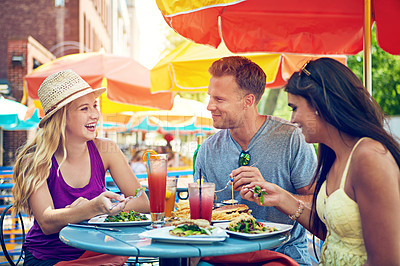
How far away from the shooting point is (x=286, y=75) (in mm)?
5348

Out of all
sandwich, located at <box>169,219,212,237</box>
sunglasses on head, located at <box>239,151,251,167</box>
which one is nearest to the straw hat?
sunglasses on head, located at <box>239,151,251,167</box>

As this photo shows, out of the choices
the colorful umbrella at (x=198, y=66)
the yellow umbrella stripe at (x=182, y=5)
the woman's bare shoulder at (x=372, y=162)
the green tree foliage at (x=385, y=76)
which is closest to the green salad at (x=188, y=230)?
the woman's bare shoulder at (x=372, y=162)

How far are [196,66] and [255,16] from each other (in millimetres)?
1515

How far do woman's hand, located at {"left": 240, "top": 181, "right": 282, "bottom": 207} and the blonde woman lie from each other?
690mm

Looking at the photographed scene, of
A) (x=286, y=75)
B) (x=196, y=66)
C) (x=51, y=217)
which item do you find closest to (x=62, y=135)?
(x=51, y=217)

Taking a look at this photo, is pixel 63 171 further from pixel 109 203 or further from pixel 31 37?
pixel 31 37

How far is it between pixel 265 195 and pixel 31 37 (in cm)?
1737

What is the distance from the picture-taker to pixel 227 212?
7.65ft

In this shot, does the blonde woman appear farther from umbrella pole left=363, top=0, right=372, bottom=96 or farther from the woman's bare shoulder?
umbrella pole left=363, top=0, right=372, bottom=96

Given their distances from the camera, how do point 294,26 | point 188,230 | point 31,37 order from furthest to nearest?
point 31,37, point 294,26, point 188,230

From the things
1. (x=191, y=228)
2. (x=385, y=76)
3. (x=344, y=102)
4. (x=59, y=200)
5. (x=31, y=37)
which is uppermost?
(x=31, y=37)

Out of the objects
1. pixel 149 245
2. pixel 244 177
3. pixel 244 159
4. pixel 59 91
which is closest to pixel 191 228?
pixel 149 245

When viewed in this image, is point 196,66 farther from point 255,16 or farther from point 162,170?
point 162,170

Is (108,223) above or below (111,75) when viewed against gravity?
below
